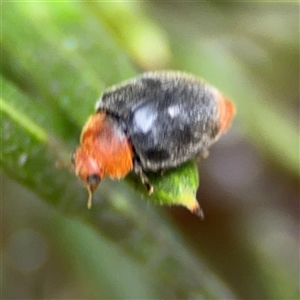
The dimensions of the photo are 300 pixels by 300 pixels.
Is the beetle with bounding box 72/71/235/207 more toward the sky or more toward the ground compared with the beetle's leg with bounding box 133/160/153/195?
more toward the sky

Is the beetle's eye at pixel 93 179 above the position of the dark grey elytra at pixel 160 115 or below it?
below

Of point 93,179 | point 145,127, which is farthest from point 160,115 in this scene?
point 93,179

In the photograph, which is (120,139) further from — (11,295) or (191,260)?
(11,295)

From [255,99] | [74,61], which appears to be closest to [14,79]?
[74,61]

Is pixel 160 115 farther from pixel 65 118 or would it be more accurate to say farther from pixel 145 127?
pixel 65 118

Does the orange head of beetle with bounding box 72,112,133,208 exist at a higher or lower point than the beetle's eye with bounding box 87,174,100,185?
higher
